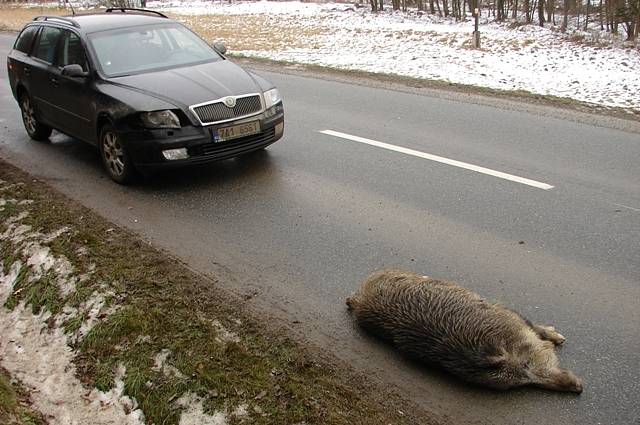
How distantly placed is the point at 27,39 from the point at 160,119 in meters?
3.83

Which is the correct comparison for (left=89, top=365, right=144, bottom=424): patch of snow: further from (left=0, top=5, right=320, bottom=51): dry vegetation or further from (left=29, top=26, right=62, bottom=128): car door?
(left=0, top=5, right=320, bottom=51): dry vegetation

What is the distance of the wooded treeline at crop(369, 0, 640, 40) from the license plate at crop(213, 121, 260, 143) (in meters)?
11.7

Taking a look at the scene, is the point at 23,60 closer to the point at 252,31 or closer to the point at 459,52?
the point at 459,52

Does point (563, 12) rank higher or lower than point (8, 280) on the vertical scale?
higher

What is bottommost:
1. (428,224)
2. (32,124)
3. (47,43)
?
(428,224)

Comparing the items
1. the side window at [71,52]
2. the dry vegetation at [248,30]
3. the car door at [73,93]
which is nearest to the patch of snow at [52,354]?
the car door at [73,93]

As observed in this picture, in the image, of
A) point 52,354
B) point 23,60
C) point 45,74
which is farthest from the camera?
point 23,60

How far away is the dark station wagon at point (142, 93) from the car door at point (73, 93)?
1 centimetres

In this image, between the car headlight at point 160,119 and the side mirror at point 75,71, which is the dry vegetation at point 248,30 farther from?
the car headlight at point 160,119

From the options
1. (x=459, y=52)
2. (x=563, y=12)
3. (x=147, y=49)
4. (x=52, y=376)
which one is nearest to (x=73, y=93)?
(x=147, y=49)

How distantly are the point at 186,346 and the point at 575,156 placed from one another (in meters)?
5.65

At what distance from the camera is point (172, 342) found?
4156mm

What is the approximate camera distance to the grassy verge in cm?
359

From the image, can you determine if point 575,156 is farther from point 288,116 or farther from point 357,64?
point 357,64
